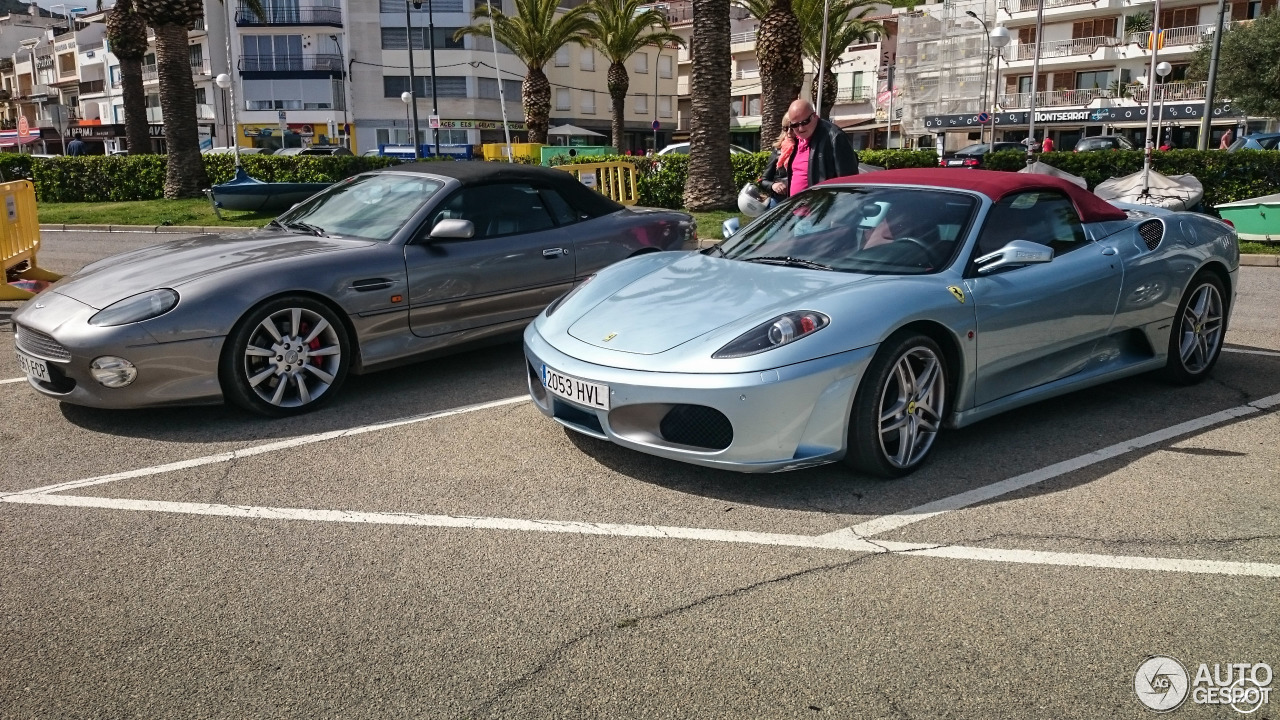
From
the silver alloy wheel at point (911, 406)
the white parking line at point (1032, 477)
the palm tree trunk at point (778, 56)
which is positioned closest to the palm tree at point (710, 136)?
the palm tree trunk at point (778, 56)

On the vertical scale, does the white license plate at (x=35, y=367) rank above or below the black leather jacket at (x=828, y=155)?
below

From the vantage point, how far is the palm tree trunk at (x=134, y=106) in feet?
84.5

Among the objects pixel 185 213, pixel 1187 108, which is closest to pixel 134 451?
pixel 185 213

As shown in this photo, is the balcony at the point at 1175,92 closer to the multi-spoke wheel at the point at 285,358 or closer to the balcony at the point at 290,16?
the balcony at the point at 290,16

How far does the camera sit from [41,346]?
504 cm

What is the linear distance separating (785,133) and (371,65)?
179ft

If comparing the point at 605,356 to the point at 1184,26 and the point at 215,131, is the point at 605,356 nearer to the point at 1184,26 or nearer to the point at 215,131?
the point at 1184,26

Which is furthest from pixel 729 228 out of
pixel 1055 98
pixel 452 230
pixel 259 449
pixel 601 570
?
pixel 1055 98

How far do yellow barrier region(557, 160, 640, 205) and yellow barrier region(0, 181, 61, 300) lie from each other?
6950 mm

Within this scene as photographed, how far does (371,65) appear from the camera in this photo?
2274 inches

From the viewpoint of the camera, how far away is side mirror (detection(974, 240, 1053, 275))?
14.9ft

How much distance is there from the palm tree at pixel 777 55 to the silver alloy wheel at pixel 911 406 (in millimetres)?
16618

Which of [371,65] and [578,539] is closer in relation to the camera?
[578,539]

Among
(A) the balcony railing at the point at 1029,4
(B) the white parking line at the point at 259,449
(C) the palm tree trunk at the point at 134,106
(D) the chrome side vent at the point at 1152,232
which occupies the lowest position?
(B) the white parking line at the point at 259,449
